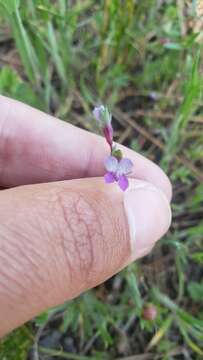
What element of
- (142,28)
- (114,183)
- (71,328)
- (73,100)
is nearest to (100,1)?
(142,28)

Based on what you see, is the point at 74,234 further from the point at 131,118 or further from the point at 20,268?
the point at 131,118

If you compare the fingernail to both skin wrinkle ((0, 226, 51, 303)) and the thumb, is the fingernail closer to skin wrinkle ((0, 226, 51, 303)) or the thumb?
the thumb

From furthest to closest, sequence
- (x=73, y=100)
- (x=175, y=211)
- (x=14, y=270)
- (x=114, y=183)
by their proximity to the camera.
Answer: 1. (x=73, y=100)
2. (x=175, y=211)
3. (x=114, y=183)
4. (x=14, y=270)

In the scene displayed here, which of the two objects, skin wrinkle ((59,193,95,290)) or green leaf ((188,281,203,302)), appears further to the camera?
green leaf ((188,281,203,302))

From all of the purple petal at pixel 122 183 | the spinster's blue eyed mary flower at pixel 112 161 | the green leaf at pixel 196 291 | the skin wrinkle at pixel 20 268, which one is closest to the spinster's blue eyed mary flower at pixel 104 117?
the spinster's blue eyed mary flower at pixel 112 161

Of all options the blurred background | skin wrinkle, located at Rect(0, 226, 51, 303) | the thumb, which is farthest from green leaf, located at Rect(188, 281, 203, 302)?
skin wrinkle, located at Rect(0, 226, 51, 303)

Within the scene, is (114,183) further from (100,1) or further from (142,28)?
(100,1)

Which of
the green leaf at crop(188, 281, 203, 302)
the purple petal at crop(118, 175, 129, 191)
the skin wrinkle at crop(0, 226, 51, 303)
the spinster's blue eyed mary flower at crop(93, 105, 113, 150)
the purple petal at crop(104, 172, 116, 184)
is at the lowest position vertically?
the green leaf at crop(188, 281, 203, 302)

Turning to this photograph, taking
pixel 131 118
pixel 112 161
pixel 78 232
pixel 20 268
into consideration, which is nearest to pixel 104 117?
pixel 112 161

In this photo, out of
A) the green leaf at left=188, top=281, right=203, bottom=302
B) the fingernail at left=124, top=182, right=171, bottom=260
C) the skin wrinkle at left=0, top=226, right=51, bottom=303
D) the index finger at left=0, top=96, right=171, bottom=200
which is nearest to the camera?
the skin wrinkle at left=0, top=226, right=51, bottom=303
